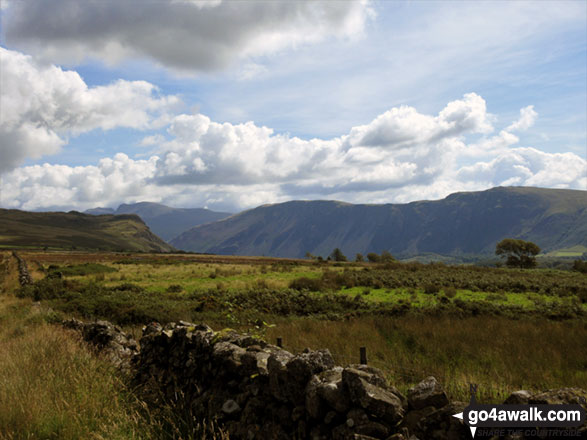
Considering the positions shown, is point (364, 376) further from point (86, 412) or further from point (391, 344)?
point (391, 344)

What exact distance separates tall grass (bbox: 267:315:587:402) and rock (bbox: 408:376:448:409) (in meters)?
2.39

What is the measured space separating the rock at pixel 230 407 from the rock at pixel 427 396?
117 inches

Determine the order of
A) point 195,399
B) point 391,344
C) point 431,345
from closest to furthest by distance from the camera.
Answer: point 195,399, point 431,345, point 391,344

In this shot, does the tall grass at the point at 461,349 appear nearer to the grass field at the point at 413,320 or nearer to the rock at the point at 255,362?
the grass field at the point at 413,320

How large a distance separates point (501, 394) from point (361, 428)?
3.30 metres

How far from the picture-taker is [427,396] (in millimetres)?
4434

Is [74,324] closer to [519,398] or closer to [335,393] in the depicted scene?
[335,393]

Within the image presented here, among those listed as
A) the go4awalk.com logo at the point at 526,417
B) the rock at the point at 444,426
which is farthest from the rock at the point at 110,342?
the go4awalk.com logo at the point at 526,417

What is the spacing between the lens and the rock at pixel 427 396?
4.38 m

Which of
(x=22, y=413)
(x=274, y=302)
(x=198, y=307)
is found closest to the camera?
(x=22, y=413)

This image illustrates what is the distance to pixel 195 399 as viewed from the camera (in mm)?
7027

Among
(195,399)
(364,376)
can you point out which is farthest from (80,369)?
(364,376)

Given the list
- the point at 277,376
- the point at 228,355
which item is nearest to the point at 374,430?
the point at 277,376

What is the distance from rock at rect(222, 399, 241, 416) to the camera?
20.3 feet
